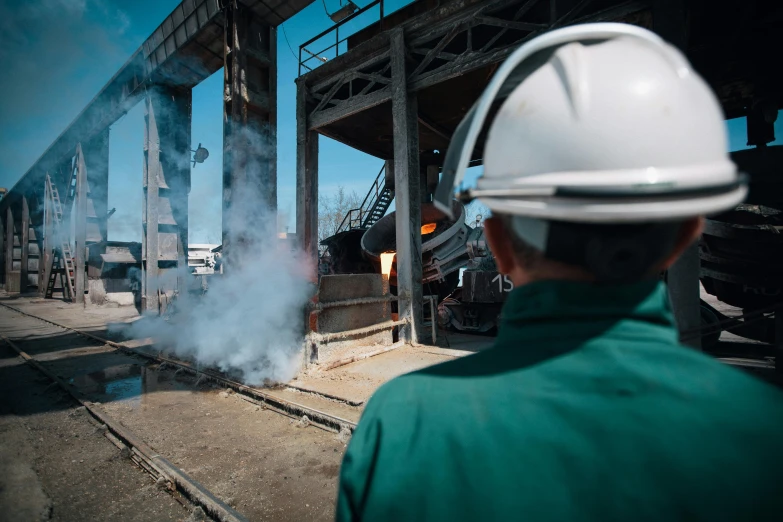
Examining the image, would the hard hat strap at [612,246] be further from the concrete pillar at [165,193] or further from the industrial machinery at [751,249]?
the concrete pillar at [165,193]

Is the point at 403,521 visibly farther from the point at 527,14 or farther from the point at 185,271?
the point at 185,271

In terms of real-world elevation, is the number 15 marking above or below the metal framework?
below

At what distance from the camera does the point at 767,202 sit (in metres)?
5.74

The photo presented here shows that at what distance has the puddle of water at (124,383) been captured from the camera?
5.29m

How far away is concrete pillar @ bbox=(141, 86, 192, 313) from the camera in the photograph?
1281 centimetres

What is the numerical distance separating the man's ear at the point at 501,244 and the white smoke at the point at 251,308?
510 cm

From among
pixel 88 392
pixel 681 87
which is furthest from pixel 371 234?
pixel 681 87

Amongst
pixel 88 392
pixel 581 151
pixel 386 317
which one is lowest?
pixel 88 392

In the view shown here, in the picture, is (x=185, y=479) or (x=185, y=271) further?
(x=185, y=271)

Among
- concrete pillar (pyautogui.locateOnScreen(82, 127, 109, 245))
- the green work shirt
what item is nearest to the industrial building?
the green work shirt

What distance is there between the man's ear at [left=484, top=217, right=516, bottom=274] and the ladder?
78.0 ft

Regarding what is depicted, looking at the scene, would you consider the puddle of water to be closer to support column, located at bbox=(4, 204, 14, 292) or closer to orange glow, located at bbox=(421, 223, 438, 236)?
orange glow, located at bbox=(421, 223, 438, 236)

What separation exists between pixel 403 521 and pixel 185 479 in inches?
126

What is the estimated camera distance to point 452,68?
768 centimetres
